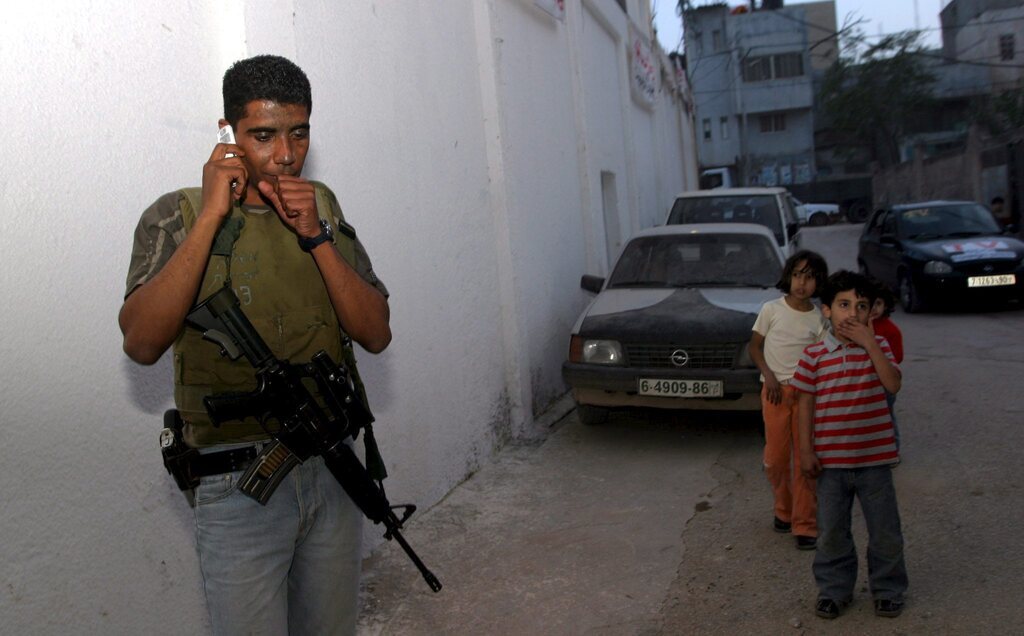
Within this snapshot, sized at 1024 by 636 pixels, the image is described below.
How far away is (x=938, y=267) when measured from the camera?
39.6ft

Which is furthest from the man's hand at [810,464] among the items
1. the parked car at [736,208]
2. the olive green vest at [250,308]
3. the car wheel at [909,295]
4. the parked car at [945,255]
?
the car wheel at [909,295]

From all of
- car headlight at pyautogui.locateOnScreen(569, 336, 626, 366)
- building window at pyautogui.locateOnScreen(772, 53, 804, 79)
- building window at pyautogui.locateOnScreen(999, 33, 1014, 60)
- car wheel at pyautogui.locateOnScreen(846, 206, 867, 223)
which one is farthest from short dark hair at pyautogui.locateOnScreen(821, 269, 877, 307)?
building window at pyautogui.locateOnScreen(772, 53, 804, 79)

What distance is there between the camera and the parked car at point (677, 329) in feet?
21.2

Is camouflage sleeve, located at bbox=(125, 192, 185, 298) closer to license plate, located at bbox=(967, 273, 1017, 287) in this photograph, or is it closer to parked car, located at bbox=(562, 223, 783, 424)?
parked car, located at bbox=(562, 223, 783, 424)

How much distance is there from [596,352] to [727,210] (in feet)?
18.6

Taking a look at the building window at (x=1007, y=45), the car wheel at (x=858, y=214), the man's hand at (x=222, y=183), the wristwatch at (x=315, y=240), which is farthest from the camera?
the car wheel at (x=858, y=214)

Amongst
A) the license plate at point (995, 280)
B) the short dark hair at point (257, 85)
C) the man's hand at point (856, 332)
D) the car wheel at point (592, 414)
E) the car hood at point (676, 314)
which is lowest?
the car wheel at point (592, 414)

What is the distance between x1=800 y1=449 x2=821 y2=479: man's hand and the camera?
12.1ft

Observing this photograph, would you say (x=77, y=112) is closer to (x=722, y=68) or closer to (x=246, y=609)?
(x=246, y=609)

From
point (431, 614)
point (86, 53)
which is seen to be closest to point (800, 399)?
point (431, 614)

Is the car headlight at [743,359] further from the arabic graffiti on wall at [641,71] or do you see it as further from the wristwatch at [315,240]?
the arabic graffiti on wall at [641,71]

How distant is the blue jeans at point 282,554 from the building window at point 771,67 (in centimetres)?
5078

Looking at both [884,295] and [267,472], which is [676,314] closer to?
[884,295]

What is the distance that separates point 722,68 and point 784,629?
4902 cm
